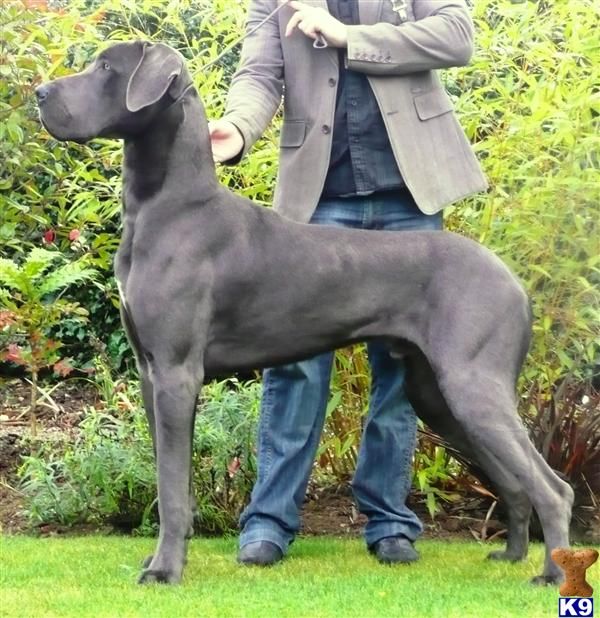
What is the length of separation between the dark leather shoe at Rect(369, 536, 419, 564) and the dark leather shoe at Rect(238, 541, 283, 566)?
0.43 meters

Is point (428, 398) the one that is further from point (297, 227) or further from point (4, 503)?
point (4, 503)

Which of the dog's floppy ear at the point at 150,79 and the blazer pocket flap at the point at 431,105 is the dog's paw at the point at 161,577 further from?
the blazer pocket flap at the point at 431,105

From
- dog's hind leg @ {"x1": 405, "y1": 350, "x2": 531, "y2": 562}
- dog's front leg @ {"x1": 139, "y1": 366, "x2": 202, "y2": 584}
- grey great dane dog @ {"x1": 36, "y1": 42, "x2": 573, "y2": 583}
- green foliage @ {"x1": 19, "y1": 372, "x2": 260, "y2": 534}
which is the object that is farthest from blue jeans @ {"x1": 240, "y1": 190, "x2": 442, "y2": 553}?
dog's front leg @ {"x1": 139, "y1": 366, "x2": 202, "y2": 584}

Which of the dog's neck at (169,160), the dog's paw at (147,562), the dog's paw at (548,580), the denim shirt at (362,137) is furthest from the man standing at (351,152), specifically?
the dog's paw at (548,580)

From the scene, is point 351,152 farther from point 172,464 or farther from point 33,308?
point 33,308

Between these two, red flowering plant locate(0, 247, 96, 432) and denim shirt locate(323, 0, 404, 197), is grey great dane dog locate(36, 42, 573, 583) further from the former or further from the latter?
red flowering plant locate(0, 247, 96, 432)

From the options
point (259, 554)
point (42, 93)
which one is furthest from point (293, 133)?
point (259, 554)

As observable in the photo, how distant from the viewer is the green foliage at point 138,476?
5812mm

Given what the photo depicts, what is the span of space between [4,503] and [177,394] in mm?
2164

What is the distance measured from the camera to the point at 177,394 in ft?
14.4

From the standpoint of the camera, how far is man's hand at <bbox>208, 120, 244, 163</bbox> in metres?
4.80

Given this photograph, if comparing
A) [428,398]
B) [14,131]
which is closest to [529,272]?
[428,398]

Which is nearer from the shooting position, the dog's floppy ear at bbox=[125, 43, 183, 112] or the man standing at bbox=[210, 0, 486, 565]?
the dog's floppy ear at bbox=[125, 43, 183, 112]

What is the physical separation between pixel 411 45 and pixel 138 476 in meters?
2.31
